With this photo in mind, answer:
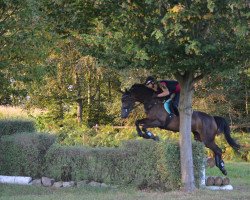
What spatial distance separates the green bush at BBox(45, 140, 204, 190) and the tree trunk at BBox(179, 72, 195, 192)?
14.0 inches

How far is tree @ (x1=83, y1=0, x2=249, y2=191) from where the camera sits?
11094 millimetres

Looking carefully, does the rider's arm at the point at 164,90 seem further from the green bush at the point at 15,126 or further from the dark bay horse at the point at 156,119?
the green bush at the point at 15,126

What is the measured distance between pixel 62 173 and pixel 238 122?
57.3ft

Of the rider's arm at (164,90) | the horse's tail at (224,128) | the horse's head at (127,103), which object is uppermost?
the rider's arm at (164,90)

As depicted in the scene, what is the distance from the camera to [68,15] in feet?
41.5

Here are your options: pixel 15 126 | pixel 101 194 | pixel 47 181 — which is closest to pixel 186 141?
pixel 101 194

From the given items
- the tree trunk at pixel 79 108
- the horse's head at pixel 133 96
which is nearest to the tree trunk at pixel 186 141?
the horse's head at pixel 133 96

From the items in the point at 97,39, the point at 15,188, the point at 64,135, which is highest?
the point at 97,39

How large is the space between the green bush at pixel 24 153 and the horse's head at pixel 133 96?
215 centimetres

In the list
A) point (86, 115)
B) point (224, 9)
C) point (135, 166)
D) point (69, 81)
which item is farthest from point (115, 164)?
point (86, 115)

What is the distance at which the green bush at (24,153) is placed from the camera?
1484 centimetres

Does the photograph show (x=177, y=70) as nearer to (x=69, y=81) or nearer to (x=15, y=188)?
(x=15, y=188)

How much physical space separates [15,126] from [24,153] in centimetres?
145

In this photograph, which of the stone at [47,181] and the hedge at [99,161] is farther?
the stone at [47,181]
